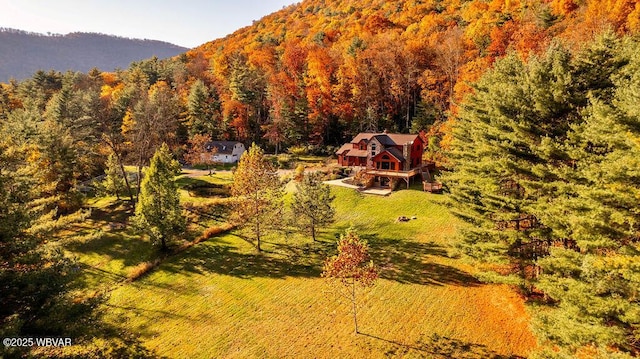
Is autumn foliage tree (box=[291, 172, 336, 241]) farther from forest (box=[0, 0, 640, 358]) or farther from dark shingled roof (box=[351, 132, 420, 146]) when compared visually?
dark shingled roof (box=[351, 132, 420, 146])

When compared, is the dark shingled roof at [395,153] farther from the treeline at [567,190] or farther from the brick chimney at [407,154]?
the treeline at [567,190]

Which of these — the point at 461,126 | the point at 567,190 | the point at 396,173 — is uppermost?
the point at 461,126

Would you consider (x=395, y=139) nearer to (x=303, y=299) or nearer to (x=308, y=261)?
(x=308, y=261)

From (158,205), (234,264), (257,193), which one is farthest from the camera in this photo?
(158,205)

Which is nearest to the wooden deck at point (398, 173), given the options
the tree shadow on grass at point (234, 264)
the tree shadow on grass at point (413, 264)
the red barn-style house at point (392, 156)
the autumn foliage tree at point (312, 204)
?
the red barn-style house at point (392, 156)

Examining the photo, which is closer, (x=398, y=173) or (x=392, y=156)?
(x=398, y=173)

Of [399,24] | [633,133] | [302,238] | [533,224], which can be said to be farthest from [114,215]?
[399,24]

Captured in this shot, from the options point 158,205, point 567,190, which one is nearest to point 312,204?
point 158,205

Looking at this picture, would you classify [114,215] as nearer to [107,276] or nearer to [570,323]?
[107,276]
